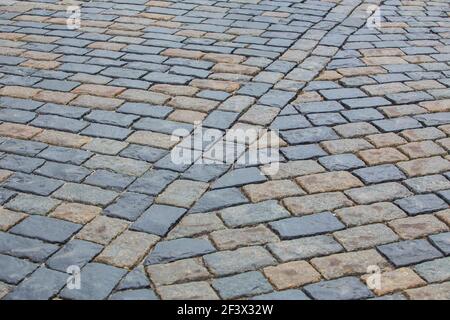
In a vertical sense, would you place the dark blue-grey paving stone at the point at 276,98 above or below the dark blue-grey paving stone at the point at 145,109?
above

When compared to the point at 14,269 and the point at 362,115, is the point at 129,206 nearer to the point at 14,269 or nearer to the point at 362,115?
the point at 14,269

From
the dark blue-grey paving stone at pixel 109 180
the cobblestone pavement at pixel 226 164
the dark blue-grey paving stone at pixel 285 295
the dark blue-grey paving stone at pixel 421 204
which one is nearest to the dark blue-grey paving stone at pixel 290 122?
the cobblestone pavement at pixel 226 164

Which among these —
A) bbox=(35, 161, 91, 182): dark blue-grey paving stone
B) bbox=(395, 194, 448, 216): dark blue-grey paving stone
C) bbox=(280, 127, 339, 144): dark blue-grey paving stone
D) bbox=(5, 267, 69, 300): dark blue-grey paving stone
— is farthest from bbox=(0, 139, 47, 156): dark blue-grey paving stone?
bbox=(395, 194, 448, 216): dark blue-grey paving stone

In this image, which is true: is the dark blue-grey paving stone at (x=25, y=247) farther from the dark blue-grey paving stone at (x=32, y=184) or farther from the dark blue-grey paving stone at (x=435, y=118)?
the dark blue-grey paving stone at (x=435, y=118)

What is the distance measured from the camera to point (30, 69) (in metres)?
5.21

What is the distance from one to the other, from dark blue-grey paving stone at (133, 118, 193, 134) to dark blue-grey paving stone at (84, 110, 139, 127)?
8cm

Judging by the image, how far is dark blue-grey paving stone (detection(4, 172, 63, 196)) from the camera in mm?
3572

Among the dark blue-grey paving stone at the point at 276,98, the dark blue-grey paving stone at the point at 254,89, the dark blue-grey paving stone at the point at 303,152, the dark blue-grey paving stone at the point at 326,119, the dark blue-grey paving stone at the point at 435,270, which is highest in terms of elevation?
the dark blue-grey paving stone at the point at 254,89

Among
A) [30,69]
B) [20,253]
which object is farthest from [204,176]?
[30,69]

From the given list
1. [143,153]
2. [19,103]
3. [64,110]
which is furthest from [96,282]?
[19,103]

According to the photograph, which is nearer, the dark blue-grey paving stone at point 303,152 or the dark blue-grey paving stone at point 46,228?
the dark blue-grey paving stone at point 46,228

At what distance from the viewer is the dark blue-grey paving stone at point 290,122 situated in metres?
4.32

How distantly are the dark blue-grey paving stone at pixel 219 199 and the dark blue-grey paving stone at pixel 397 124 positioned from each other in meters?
1.36

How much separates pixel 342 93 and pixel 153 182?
192 cm
